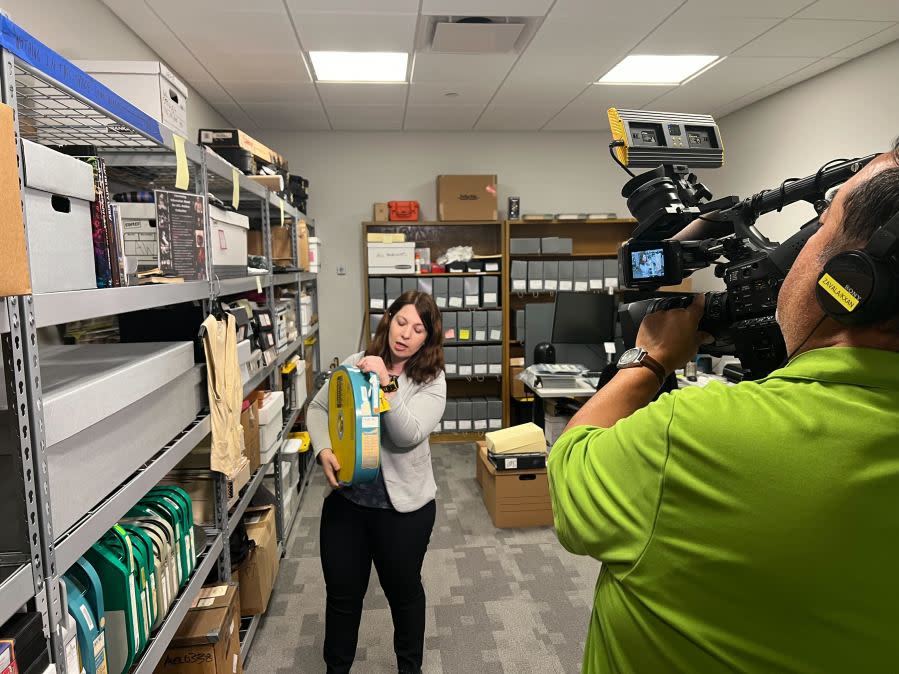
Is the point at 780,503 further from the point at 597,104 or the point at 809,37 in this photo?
the point at 597,104

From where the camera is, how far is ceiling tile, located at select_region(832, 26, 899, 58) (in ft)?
9.57

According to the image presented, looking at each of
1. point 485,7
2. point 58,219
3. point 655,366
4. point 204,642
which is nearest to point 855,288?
point 655,366

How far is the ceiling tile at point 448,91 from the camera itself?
3.66 metres

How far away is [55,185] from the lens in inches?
36.5

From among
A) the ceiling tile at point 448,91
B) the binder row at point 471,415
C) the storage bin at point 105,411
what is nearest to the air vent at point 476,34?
the ceiling tile at point 448,91

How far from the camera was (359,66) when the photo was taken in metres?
3.29

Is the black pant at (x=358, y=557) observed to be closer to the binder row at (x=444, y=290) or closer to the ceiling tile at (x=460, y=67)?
the ceiling tile at (x=460, y=67)

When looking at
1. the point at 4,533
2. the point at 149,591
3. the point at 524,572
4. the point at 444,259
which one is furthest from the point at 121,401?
the point at 444,259

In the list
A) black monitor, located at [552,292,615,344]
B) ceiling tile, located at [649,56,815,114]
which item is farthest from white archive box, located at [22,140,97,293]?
ceiling tile, located at [649,56,815,114]

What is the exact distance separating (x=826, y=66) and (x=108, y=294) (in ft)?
13.6

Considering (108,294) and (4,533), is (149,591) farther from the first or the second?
(108,294)

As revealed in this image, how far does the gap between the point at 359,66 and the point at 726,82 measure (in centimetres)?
246

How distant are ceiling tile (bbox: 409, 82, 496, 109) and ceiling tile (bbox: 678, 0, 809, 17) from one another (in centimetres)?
141

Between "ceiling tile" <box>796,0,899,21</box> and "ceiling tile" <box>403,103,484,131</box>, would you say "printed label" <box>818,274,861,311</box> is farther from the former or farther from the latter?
"ceiling tile" <box>403,103,484,131</box>
